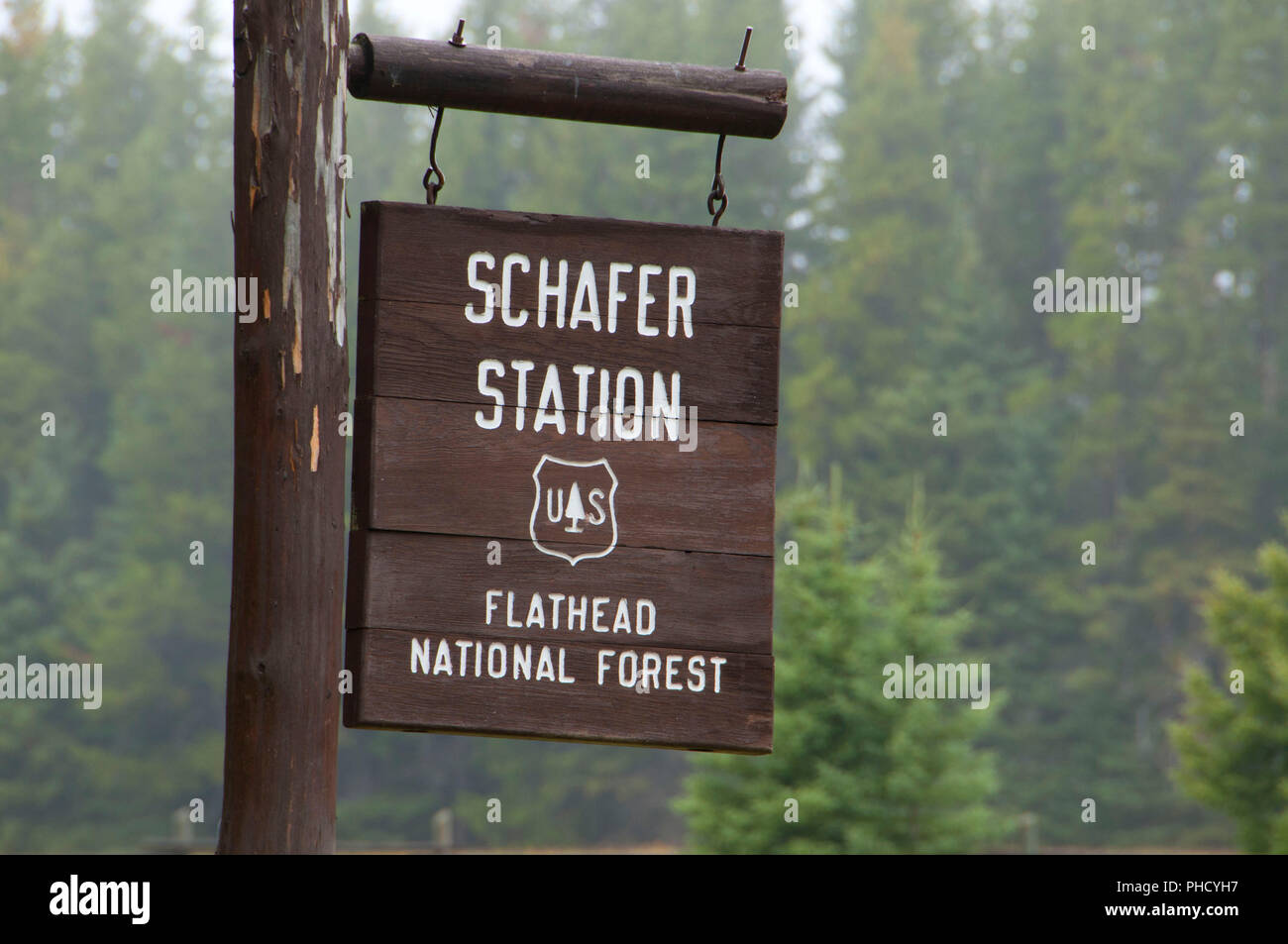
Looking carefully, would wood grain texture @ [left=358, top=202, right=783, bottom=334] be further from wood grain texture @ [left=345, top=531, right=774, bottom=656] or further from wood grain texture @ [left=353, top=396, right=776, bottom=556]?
wood grain texture @ [left=345, top=531, right=774, bottom=656]

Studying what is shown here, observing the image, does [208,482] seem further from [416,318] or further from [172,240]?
[416,318]

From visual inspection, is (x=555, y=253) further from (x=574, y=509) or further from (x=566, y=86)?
(x=574, y=509)

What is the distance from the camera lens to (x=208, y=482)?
126 feet

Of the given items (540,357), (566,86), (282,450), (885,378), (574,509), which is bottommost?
(574,509)

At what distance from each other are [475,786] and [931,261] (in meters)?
17.6

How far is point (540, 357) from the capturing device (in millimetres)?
3217

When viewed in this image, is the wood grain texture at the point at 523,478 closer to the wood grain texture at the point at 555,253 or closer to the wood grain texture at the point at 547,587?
the wood grain texture at the point at 547,587

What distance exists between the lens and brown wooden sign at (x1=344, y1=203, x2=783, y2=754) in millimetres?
3143

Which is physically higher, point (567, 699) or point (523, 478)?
point (523, 478)

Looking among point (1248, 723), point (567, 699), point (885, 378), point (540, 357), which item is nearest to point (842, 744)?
point (1248, 723)

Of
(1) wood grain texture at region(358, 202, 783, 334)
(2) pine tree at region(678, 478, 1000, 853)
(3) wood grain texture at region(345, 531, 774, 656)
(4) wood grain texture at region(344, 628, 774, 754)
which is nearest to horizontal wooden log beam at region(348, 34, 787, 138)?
(1) wood grain texture at region(358, 202, 783, 334)

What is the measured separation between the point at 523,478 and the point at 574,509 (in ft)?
0.41

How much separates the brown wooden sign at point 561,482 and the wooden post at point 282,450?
96 millimetres

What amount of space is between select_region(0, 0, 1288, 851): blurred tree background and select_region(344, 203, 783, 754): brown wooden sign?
Answer: 26631 millimetres
